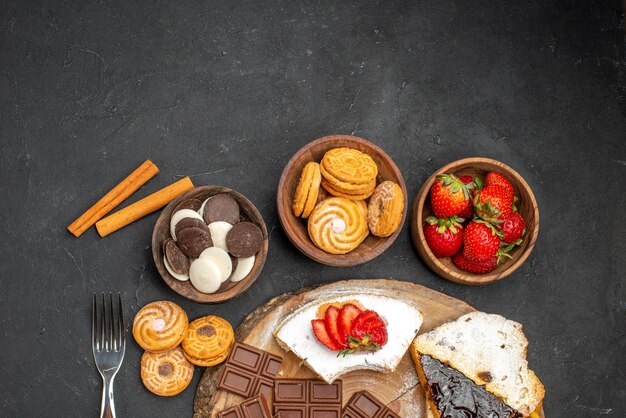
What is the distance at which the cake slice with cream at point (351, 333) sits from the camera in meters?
3.73

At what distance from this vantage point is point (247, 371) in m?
3.85

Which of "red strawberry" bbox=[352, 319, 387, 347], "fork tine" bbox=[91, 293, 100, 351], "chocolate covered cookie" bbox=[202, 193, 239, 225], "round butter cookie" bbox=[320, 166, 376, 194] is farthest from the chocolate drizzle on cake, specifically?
"fork tine" bbox=[91, 293, 100, 351]

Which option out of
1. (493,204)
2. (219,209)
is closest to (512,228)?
A: (493,204)

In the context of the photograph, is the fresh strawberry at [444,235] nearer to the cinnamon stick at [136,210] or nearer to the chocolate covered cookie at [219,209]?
the chocolate covered cookie at [219,209]

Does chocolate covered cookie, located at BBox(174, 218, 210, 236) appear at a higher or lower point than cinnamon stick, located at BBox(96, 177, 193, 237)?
higher

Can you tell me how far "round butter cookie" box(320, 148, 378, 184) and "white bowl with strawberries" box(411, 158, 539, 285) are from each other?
1.18 feet

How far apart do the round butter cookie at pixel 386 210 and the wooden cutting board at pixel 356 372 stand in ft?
1.10

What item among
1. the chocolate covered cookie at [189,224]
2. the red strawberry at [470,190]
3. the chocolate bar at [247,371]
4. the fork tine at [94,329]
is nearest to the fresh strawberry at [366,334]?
the chocolate bar at [247,371]

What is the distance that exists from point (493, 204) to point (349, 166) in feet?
2.52

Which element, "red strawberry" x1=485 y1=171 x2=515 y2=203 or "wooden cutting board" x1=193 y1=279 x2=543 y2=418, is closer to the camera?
"wooden cutting board" x1=193 y1=279 x2=543 y2=418

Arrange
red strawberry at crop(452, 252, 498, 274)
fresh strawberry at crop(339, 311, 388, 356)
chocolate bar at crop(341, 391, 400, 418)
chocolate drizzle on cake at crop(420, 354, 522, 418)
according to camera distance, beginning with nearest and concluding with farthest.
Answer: fresh strawberry at crop(339, 311, 388, 356), chocolate drizzle on cake at crop(420, 354, 522, 418), chocolate bar at crop(341, 391, 400, 418), red strawberry at crop(452, 252, 498, 274)

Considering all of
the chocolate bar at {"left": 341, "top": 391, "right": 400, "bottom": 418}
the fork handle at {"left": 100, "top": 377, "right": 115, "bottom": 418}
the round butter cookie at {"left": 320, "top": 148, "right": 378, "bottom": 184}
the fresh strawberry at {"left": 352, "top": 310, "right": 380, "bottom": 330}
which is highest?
the round butter cookie at {"left": 320, "top": 148, "right": 378, "bottom": 184}

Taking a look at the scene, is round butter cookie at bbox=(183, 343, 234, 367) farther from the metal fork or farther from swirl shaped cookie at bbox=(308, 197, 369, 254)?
swirl shaped cookie at bbox=(308, 197, 369, 254)

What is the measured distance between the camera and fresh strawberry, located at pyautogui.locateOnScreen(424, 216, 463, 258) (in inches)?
157
